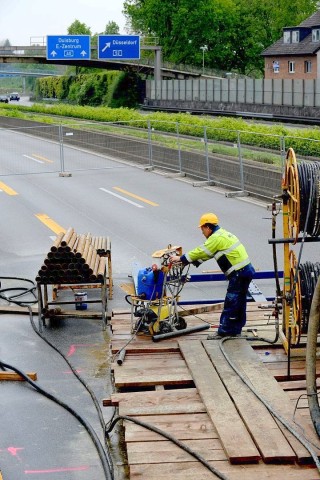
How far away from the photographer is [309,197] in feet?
37.1

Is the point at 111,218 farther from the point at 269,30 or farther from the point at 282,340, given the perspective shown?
the point at 269,30

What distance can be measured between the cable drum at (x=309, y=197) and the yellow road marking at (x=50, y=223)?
1274 centimetres

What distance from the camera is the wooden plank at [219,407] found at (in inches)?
339

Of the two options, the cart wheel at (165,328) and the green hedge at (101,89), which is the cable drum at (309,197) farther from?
the green hedge at (101,89)

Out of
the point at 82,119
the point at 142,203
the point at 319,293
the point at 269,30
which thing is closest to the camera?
the point at 319,293

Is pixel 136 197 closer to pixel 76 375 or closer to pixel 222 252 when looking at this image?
pixel 222 252

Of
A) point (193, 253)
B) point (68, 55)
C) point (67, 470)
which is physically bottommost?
point (67, 470)

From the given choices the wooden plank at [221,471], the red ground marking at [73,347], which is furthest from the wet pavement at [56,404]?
the wooden plank at [221,471]

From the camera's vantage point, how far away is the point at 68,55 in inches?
2960

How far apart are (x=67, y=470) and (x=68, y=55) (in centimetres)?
6842

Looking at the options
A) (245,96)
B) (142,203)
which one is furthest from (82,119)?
(142,203)

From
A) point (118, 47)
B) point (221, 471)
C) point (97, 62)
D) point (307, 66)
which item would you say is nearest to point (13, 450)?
point (221, 471)

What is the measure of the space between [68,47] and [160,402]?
67372mm

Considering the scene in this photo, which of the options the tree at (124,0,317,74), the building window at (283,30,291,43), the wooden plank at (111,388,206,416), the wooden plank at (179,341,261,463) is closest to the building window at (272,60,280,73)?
the building window at (283,30,291,43)
